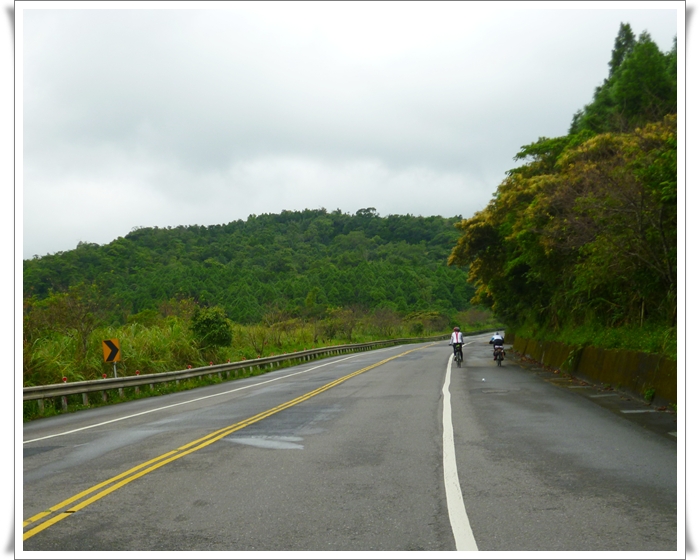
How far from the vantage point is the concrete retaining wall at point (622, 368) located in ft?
46.9

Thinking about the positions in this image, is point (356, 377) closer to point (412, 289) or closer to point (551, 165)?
point (551, 165)

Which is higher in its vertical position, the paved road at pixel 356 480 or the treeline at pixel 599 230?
the treeline at pixel 599 230

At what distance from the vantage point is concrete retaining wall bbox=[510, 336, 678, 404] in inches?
563

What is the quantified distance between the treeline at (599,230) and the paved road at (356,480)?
522 cm

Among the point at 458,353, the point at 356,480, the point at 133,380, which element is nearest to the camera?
the point at 356,480

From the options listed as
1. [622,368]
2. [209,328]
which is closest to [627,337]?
[622,368]

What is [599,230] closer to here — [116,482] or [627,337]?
[627,337]

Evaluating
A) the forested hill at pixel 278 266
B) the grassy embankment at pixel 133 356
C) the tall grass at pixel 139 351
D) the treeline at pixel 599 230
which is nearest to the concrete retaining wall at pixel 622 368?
the treeline at pixel 599 230

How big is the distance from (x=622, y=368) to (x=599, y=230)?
434cm

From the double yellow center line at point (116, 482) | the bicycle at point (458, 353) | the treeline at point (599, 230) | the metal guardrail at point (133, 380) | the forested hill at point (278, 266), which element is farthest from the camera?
the forested hill at point (278, 266)

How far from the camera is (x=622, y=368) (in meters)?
18.1

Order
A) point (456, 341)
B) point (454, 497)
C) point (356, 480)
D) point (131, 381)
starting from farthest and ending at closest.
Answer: point (456, 341) < point (131, 381) < point (356, 480) < point (454, 497)

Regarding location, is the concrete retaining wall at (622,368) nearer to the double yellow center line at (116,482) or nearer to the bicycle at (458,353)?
the bicycle at (458,353)

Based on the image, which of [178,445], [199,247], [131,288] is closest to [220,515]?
[178,445]
